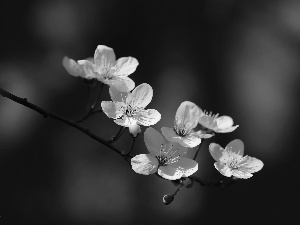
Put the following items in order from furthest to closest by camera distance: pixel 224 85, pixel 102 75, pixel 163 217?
pixel 224 85, pixel 163 217, pixel 102 75

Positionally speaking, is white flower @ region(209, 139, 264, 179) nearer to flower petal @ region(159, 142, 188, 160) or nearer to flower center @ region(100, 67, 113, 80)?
flower petal @ region(159, 142, 188, 160)

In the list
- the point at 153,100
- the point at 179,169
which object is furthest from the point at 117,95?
the point at 153,100

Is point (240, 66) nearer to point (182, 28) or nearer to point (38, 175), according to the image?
point (182, 28)

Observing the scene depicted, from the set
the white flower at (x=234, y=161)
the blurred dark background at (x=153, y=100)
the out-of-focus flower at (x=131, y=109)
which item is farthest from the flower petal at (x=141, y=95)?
the blurred dark background at (x=153, y=100)

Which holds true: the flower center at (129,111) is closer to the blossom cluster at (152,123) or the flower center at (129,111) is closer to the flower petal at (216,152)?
the blossom cluster at (152,123)

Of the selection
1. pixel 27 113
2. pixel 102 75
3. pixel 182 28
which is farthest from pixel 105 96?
pixel 102 75

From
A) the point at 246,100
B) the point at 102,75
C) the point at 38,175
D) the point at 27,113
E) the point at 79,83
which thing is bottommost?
the point at 38,175

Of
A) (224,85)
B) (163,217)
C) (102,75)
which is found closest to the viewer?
(102,75)
